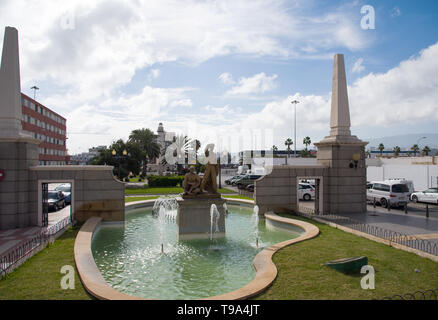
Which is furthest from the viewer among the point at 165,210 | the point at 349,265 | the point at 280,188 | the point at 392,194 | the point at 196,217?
the point at 165,210

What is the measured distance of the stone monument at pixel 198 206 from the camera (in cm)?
1469

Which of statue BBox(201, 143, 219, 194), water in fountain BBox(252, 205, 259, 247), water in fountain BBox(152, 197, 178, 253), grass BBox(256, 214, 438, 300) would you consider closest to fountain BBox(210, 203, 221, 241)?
statue BBox(201, 143, 219, 194)

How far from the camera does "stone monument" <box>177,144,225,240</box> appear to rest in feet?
48.2

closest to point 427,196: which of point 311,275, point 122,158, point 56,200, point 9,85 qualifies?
point 311,275

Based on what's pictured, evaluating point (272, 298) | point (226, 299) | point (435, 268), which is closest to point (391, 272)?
point (435, 268)

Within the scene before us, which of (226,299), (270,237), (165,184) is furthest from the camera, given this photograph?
(165,184)

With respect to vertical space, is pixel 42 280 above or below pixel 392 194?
below

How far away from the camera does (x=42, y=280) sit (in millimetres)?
8305

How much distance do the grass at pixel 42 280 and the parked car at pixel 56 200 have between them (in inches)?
420

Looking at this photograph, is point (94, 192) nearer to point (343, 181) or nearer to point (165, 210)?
point (165, 210)

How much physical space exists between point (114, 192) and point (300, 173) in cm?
1199

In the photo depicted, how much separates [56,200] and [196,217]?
1230cm

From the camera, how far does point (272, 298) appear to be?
726cm
